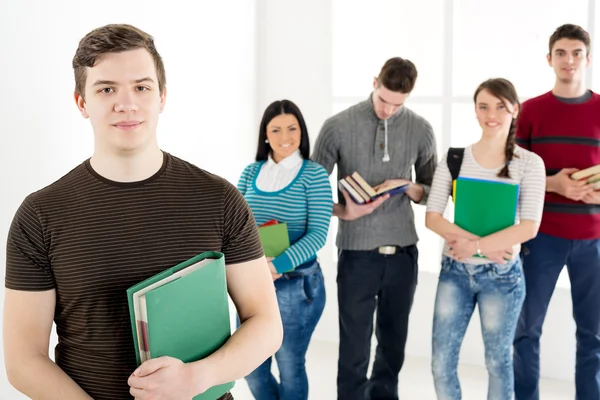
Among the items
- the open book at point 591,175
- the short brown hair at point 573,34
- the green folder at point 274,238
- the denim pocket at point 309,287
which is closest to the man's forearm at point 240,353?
the green folder at point 274,238

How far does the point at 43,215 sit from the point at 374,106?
1.93 meters

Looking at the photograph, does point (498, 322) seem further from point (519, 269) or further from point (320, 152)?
point (320, 152)

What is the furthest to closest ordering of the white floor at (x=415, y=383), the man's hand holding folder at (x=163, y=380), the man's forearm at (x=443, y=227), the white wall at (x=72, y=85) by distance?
1. the white floor at (x=415, y=383)
2. the man's forearm at (x=443, y=227)
3. the white wall at (x=72, y=85)
4. the man's hand holding folder at (x=163, y=380)

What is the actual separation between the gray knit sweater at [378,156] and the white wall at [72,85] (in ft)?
3.31

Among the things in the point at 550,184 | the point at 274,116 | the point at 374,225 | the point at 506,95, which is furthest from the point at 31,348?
the point at 550,184

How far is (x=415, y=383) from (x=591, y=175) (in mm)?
1551

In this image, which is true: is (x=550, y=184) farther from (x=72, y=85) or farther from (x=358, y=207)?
(x=72, y=85)

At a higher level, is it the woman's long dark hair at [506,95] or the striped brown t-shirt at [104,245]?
the woman's long dark hair at [506,95]

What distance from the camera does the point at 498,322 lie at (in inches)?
105

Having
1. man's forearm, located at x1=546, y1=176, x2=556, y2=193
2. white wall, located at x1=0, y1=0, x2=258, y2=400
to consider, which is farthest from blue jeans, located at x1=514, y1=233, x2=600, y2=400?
white wall, located at x1=0, y1=0, x2=258, y2=400

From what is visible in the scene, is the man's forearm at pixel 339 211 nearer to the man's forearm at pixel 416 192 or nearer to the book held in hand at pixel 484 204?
the man's forearm at pixel 416 192

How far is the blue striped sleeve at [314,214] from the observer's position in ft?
8.67

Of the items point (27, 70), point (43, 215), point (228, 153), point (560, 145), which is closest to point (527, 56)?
point (560, 145)

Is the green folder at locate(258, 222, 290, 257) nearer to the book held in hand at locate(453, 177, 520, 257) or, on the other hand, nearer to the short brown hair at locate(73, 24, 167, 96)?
the book held in hand at locate(453, 177, 520, 257)
